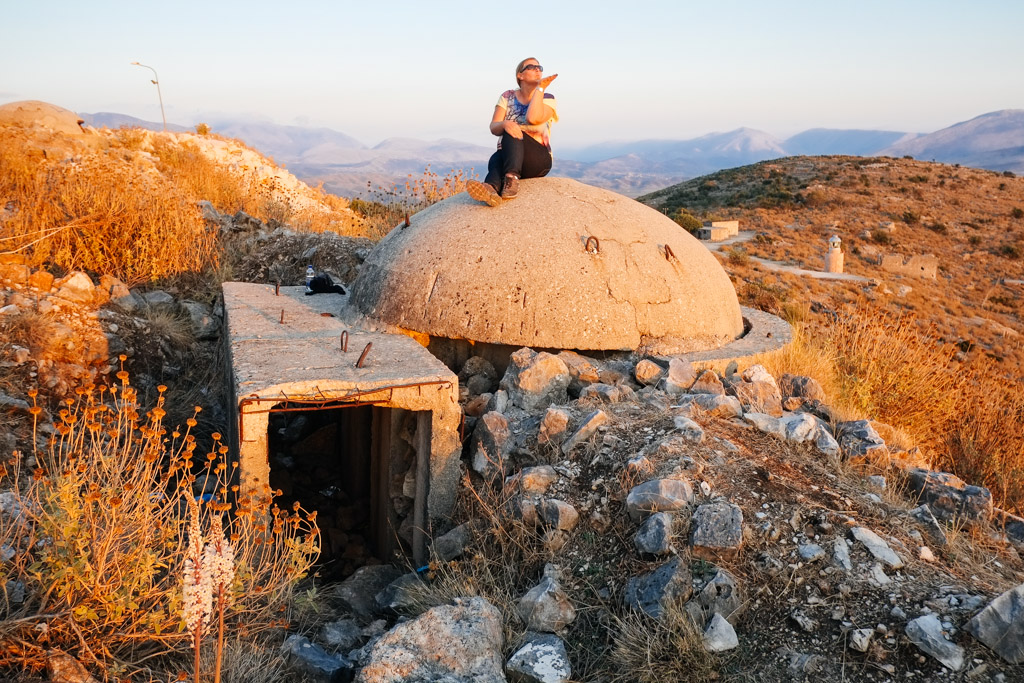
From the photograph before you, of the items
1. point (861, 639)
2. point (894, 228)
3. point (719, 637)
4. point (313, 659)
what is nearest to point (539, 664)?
point (719, 637)

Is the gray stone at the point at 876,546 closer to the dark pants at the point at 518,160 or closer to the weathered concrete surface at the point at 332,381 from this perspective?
the weathered concrete surface at the point at 332,381

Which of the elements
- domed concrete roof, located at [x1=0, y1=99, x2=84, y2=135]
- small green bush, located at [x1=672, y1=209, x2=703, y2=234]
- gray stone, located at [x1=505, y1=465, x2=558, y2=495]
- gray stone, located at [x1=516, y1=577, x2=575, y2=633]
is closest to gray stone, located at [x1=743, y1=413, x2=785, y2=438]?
gray stone, located at [x1=505, y1=465, x2=558, y2=495]

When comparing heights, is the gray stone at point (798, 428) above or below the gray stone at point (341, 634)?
above

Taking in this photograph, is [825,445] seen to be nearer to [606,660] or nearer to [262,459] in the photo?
[606,660]

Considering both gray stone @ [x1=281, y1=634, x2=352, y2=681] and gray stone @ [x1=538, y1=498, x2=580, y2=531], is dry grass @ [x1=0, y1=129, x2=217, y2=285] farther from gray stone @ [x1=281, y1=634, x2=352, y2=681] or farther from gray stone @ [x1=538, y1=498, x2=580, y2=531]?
gray stone @ [x1=538, y1=498, x2=580, y2=531]

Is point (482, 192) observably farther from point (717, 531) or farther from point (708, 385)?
point (717, 531)

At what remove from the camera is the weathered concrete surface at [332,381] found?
12.2ft

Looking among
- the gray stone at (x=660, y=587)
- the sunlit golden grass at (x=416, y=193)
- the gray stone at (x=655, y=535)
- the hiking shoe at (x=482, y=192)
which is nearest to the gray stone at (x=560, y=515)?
the gray stone at (x=655, y=535)

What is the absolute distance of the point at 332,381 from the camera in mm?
3852

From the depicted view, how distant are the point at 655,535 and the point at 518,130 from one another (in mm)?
3230

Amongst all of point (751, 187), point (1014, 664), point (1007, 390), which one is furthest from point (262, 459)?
point (751, 187)

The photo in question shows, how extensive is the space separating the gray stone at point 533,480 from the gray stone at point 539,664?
2.88ft

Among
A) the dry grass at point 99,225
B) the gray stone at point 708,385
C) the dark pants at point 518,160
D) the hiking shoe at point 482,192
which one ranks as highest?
the dark pants at point 518,160

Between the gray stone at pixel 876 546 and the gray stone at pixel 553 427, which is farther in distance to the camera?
the gray stone at pixel 553 427
